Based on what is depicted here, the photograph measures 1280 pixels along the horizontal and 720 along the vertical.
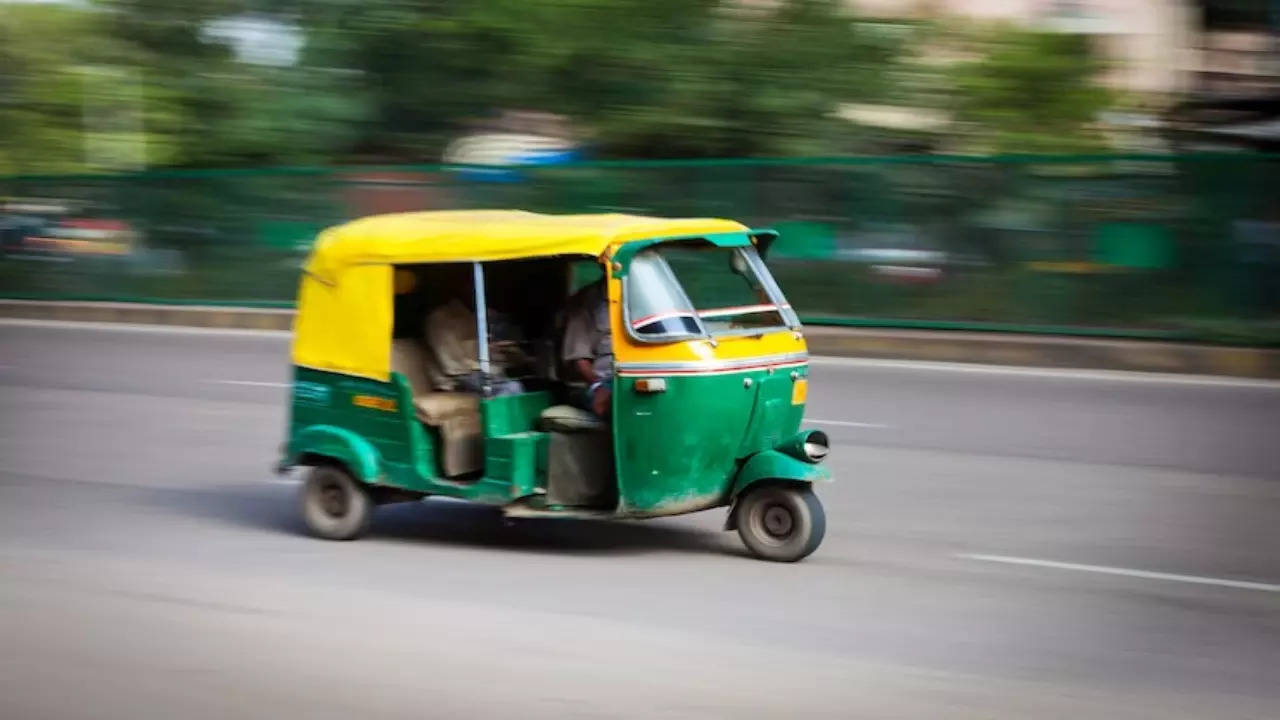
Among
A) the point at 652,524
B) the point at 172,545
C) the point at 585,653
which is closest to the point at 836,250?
the point at 652,524

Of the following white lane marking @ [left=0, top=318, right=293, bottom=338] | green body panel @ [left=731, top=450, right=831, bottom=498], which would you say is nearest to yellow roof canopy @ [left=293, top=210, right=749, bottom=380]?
green body panel @ [left=731, top=450, right=831, bottom=498]

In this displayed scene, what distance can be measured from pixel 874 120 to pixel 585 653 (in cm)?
1819

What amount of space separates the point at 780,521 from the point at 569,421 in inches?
45.2

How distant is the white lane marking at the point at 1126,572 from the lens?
7.70 metres

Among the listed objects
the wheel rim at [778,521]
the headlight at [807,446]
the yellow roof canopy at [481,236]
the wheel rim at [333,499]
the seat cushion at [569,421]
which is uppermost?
the yellow roof canopy at [481,236]

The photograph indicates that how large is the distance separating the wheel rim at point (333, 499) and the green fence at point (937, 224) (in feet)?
33.3

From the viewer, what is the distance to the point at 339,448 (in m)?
8.79

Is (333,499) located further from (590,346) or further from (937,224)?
(937,224)

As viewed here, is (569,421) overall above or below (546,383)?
below

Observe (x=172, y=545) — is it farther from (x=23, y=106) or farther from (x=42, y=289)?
(x=23, y=106)

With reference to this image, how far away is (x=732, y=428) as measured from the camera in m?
8.06

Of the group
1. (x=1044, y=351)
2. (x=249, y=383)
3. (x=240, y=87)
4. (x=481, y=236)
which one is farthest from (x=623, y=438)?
(x=240, y=87)

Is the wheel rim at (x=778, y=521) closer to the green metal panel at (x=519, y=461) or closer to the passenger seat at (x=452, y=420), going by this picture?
the green metal panel at (x=519, y=461)

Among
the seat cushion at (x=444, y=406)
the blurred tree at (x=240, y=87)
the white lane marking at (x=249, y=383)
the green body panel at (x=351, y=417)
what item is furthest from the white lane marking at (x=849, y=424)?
the blurred tree at (x=240, y=87)
